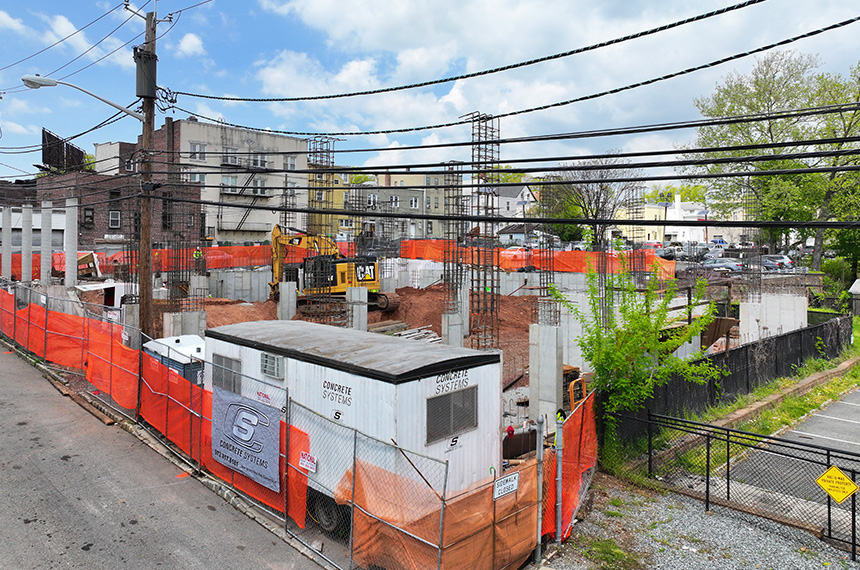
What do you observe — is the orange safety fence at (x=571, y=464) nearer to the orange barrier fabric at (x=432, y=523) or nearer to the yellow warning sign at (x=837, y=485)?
the orange barrier fabric at (x=432, y=523)

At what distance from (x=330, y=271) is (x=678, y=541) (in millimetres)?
23323

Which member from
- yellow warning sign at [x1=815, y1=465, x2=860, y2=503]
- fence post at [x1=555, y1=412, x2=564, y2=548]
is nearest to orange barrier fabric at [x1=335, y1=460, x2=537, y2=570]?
fence post at [x1=555, y1=412, x2=564, y2=548]

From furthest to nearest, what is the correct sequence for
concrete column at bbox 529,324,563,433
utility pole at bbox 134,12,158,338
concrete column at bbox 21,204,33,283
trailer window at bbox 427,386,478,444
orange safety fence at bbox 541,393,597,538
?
concrete column at bbox 21,204,33,283, utility pole at bbox 134,12,158,338, concrete column at bbox 529,324,563,433, orange safety fence at bbox 541,393,597,538, trailer window at bbox 427,386,478,444

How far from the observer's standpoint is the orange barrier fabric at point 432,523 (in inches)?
279

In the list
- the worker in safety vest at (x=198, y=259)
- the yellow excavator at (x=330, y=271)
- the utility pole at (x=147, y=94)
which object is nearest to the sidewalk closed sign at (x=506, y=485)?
the utility pole at (x=147, y=94)

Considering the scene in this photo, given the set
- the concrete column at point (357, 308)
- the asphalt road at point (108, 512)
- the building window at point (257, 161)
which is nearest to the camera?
the asphalt road at point (108, 512)

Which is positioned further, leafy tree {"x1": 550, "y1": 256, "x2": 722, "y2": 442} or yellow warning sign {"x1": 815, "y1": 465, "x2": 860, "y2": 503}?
leafy tree {"x1": 550, "y1": 256, "x2": 722, "y2": 442}

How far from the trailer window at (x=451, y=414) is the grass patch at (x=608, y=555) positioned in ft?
8.60

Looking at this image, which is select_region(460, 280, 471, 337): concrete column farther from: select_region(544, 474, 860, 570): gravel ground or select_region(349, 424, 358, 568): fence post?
select_region(349, 424, 358, 568): fence post

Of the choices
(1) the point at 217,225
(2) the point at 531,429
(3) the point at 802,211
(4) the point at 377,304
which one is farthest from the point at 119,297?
(3) the point at 802,211

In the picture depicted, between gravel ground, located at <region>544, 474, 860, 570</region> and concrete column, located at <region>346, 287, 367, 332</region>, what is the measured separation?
14.1 meters

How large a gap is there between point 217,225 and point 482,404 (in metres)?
53.4

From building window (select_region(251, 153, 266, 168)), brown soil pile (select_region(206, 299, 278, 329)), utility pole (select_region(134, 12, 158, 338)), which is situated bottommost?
brown soil pile (select_region(206, 299, 278, 329))

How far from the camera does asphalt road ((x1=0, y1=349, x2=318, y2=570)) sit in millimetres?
8219
